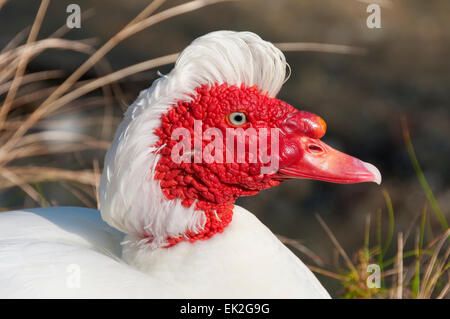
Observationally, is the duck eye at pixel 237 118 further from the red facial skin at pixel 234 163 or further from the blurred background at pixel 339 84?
the blurred background at pixel 339 84

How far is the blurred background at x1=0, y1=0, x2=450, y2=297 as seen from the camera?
14.3ft

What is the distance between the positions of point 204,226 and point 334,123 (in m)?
3.13

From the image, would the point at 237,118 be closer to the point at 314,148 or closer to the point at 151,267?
the point at 314,148

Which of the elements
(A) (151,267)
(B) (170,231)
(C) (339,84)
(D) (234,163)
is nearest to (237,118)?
(D) (234,163)

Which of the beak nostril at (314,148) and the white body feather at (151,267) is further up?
the beak nostril at (314,148)

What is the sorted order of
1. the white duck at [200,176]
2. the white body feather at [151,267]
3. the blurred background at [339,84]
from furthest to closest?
1. the blurred background at [339,84]
2. the white duck at [200,176]
3. the white body feather at [151,267]

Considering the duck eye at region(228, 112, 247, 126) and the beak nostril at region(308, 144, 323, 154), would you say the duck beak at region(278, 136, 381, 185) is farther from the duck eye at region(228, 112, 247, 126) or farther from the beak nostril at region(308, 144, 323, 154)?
the duck eye at region(228, 112, 247, 126)

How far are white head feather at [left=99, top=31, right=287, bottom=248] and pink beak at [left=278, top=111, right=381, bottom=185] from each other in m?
0.16

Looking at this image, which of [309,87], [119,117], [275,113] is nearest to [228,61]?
[275,113]

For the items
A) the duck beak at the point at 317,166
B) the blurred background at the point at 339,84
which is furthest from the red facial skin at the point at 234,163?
the blurred background at the point at 339,84

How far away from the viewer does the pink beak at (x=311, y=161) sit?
161cm

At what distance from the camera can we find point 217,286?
158 cm

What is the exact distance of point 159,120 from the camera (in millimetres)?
1588
